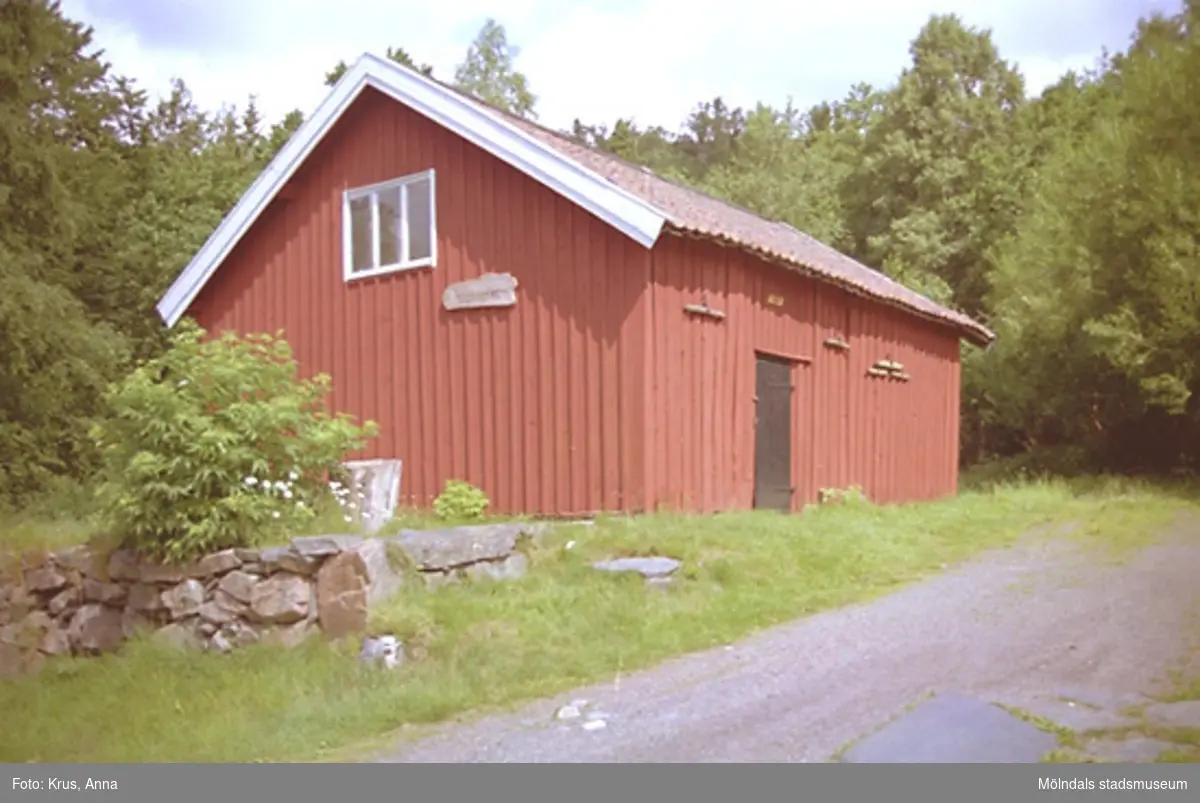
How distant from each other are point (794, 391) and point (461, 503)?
335cm

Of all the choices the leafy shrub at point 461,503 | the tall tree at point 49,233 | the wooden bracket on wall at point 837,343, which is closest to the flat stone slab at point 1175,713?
the tall tree at point 49,233

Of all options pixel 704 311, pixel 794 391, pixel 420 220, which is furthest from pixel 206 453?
pixel 794 391

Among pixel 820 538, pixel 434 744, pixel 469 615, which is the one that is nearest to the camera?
pixel 434 744

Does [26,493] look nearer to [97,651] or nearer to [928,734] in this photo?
[97,651]

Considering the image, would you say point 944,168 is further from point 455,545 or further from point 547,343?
point 455,545

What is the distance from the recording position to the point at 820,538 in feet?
24.5

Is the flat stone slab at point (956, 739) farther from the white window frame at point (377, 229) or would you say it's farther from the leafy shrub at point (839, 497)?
the white window frame at point (377, 229)

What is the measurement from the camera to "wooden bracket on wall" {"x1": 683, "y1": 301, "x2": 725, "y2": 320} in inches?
336

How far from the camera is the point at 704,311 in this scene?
868cm

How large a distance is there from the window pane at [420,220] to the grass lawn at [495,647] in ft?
11.5

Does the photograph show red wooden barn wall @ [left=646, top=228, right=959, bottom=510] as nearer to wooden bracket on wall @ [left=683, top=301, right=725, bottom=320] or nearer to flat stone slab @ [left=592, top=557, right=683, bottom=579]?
wooden bracket on wall @ [left=683, top=301, right=725, bottom=320]

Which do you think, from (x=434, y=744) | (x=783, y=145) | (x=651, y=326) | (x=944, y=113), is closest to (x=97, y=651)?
(x=434, y=744)

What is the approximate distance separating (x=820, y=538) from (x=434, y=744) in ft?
13.2

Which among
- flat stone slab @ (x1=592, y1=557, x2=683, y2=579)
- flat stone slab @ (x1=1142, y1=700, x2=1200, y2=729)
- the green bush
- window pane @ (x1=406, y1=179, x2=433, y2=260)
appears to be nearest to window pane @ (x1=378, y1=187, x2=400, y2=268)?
window pane @ (x1=406, y1=179, x2=433, y2=260)
